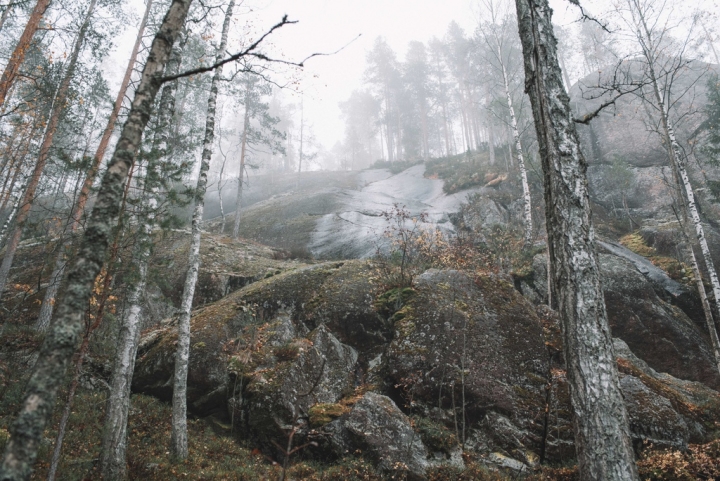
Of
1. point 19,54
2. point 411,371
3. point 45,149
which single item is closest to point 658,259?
point 411,371

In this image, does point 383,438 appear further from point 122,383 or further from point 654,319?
point 654,319

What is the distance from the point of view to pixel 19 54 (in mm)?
7383

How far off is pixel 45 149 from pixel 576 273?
14.6 m

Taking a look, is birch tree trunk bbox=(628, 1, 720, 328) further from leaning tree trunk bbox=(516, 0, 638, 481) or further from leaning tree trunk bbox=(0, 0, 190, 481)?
leaning tree trunk bbox=(0, 0, 190, 481)

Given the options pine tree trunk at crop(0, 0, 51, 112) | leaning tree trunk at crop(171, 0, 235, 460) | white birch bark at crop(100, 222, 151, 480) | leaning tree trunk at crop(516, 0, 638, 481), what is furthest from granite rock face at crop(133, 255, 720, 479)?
pine tree trunk at crop(0, 0, 51, 112)

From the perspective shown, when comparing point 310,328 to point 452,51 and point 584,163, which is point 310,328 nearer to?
point 584,163

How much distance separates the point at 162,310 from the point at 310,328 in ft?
17.6

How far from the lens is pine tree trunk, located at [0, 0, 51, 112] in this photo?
23.2ft

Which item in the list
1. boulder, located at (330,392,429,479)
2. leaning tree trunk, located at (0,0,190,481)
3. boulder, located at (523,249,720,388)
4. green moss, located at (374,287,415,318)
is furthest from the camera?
boulder, located at (523,249,720,388)

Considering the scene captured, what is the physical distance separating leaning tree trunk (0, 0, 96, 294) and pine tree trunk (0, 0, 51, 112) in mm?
1606

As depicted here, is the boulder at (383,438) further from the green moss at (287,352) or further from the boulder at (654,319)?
the boulder at (654,319)

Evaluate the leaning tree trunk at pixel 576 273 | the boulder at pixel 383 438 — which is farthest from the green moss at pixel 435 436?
the leaning tree trunk at pixel 576 273

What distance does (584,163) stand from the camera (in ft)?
13.0

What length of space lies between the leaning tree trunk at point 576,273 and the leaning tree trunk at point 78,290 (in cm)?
401
